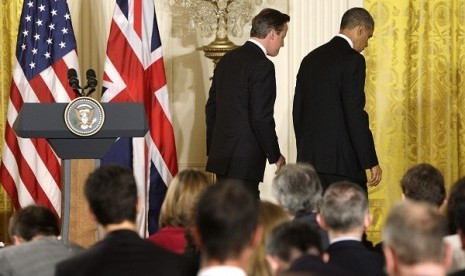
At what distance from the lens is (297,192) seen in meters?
4.98

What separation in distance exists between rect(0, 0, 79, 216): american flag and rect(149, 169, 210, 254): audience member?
137 inches

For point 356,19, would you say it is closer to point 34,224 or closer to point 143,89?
point 143,89

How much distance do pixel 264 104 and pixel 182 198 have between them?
2718 millimetres

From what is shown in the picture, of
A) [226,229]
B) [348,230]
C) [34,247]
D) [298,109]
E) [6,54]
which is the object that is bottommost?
[34,247]

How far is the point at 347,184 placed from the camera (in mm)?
4359

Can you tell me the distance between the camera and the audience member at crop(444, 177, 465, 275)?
13.1ft

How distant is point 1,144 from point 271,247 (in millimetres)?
5798

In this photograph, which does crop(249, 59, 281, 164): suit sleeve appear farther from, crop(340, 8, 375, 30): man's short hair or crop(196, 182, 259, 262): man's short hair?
crop(196, 182, 259, 262): man's short hair

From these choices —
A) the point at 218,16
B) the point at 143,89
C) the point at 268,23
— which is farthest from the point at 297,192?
the point at 218,16

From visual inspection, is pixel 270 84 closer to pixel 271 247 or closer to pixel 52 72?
pixel 52 72

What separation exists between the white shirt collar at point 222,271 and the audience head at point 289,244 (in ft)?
1.94

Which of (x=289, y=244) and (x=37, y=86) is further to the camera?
(x=37, y=86)

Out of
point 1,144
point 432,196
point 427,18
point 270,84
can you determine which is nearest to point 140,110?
point 270,84

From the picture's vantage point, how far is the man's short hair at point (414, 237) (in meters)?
2.81
